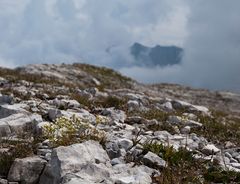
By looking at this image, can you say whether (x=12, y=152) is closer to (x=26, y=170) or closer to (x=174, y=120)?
(x=26, y=170)

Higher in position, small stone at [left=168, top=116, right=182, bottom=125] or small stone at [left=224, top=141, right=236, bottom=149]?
small stone at [left=168, top=116, right=182, bottom=125]

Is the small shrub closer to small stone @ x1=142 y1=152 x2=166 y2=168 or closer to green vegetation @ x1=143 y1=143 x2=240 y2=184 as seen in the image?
green vegetation @ x1=143 y1=143 x2=240 y2=184

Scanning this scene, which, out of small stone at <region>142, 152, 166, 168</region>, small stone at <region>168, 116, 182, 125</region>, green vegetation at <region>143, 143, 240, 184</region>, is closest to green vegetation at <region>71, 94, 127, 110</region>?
small stone at <region>168, 116, 182, 125</region>

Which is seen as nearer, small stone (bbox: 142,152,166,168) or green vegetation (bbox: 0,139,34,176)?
green vegetation (bbox: 0,139,34,176)

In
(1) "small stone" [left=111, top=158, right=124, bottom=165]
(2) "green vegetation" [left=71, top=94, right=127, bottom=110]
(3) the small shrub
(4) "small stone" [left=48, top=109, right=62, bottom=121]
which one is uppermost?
(2) "green vegetation" [left=71, top=94, right=127, bottom=110]

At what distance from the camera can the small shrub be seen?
10648 millimetres

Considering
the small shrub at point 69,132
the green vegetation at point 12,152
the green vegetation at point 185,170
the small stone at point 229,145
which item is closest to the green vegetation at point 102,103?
the small stone at point 229,145

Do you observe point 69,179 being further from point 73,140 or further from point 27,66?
A: point 27,66

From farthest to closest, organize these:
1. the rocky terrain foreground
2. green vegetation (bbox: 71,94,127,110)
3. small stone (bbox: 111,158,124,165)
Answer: green vegetation (bbox: 71,94,127,110) < small stone (bbox: 111,158,124,165) < the rocky terrain foreground

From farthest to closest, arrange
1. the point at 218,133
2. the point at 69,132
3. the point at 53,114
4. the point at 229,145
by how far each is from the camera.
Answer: the point at 218,133
the point at 229,145
the point at 53,114
the point at 69,132

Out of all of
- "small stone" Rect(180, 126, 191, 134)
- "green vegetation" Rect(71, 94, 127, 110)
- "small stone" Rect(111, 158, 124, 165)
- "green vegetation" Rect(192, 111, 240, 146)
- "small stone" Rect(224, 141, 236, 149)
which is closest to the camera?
"small stone" Rect(111, 158, 124, 165)

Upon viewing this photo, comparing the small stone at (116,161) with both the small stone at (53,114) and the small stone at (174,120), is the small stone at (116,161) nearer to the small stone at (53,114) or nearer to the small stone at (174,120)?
the small stone at (53,114)

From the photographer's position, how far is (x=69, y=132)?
35.6 ft

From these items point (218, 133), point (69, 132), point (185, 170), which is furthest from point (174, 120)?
point (185, 170)
